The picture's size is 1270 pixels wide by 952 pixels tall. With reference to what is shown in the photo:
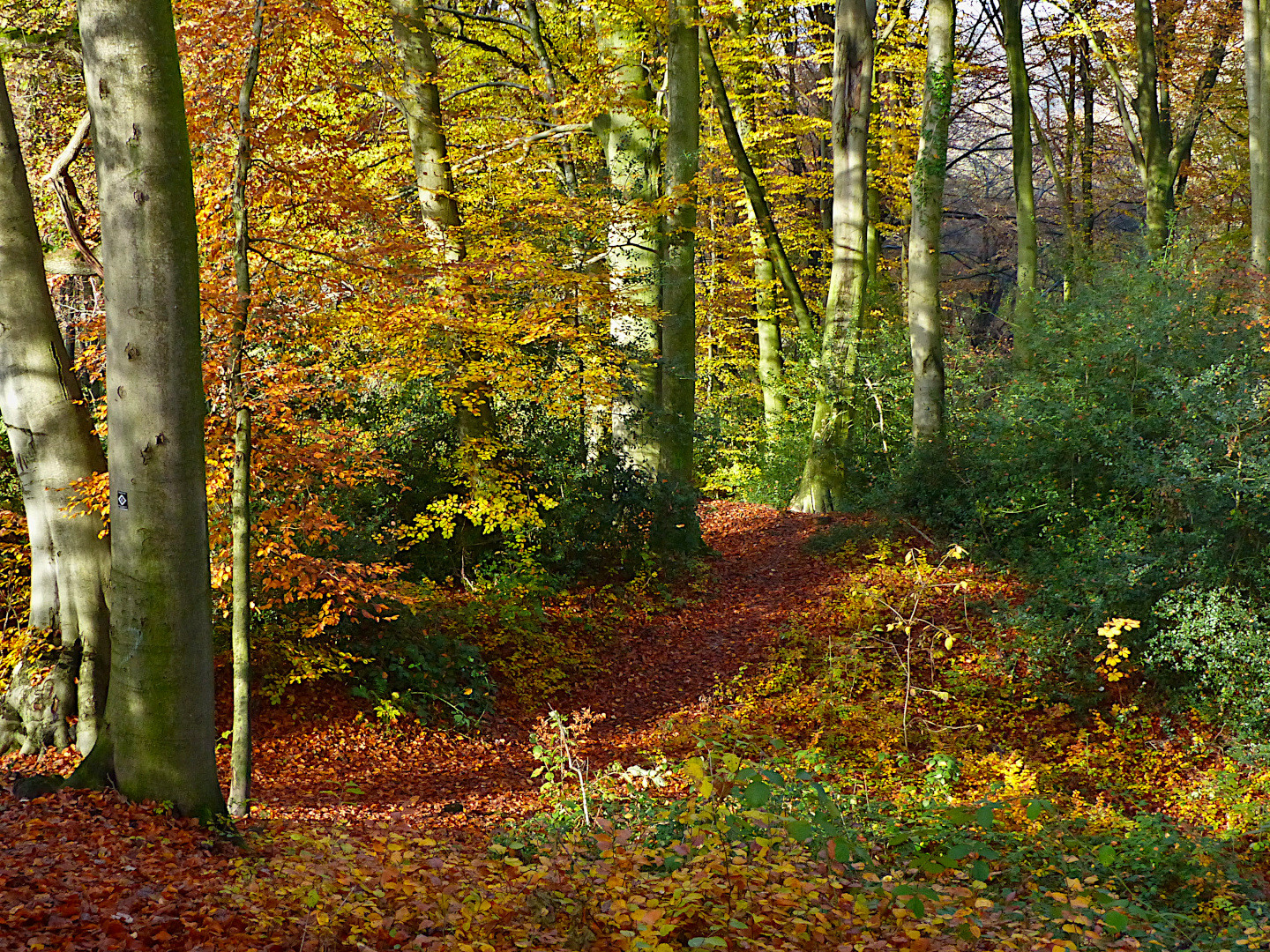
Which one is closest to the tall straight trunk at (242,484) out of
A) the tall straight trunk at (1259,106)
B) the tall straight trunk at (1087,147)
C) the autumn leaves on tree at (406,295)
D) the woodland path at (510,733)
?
the autumn leaves on tree at (406,295)

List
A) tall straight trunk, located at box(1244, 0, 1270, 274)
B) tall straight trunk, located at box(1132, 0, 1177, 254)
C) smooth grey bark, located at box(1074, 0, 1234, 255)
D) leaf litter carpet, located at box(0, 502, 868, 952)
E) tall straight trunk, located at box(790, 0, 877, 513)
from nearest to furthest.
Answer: leaf litter carpet, located at box(0, 502, 868, 952) < tall straight trunk, located at box(1244, 0, 1270, 274) < tall straight trunk, located at box(790, 0, 877, 513) < smooth grey bark, located at box(1074, 0, 1234, 255) < tall straight trunk, located at box(1132, 0, 1177, 254)

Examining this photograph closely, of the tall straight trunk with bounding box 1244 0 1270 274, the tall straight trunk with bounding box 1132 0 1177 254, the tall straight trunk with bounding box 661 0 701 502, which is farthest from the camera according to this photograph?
the tall straight trunk with bounding box 1132 0 1177 254

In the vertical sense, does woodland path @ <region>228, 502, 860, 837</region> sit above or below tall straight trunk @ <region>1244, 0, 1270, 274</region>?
below

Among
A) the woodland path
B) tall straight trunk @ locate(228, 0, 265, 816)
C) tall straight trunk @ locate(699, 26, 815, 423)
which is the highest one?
tall straight trunk @ locate(699, 26, 815, 423)

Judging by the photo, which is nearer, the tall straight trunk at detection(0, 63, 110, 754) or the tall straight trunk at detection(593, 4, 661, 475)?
the tall straight trunk at detection(0, 63, 110, 754)

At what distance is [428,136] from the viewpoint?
11438mm

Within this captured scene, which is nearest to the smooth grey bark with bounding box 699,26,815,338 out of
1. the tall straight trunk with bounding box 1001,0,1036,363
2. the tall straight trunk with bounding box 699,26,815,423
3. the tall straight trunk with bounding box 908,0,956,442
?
the tall straight trunk with bounding box 699,26,815,423

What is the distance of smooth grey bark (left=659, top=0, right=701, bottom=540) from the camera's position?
507 inches

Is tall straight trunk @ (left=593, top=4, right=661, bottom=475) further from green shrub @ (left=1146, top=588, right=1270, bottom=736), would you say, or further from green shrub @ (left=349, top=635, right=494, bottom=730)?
green shrub @ (left=1146, top=588, right=1270, bottom=736)

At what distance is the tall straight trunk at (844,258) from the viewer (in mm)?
13570

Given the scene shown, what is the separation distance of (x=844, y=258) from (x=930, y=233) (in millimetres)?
1513

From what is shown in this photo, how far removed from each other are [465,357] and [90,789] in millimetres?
6497

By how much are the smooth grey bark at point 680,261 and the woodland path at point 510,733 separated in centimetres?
160

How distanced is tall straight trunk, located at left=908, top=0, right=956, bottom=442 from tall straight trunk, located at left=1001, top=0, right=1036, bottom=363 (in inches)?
72.7
